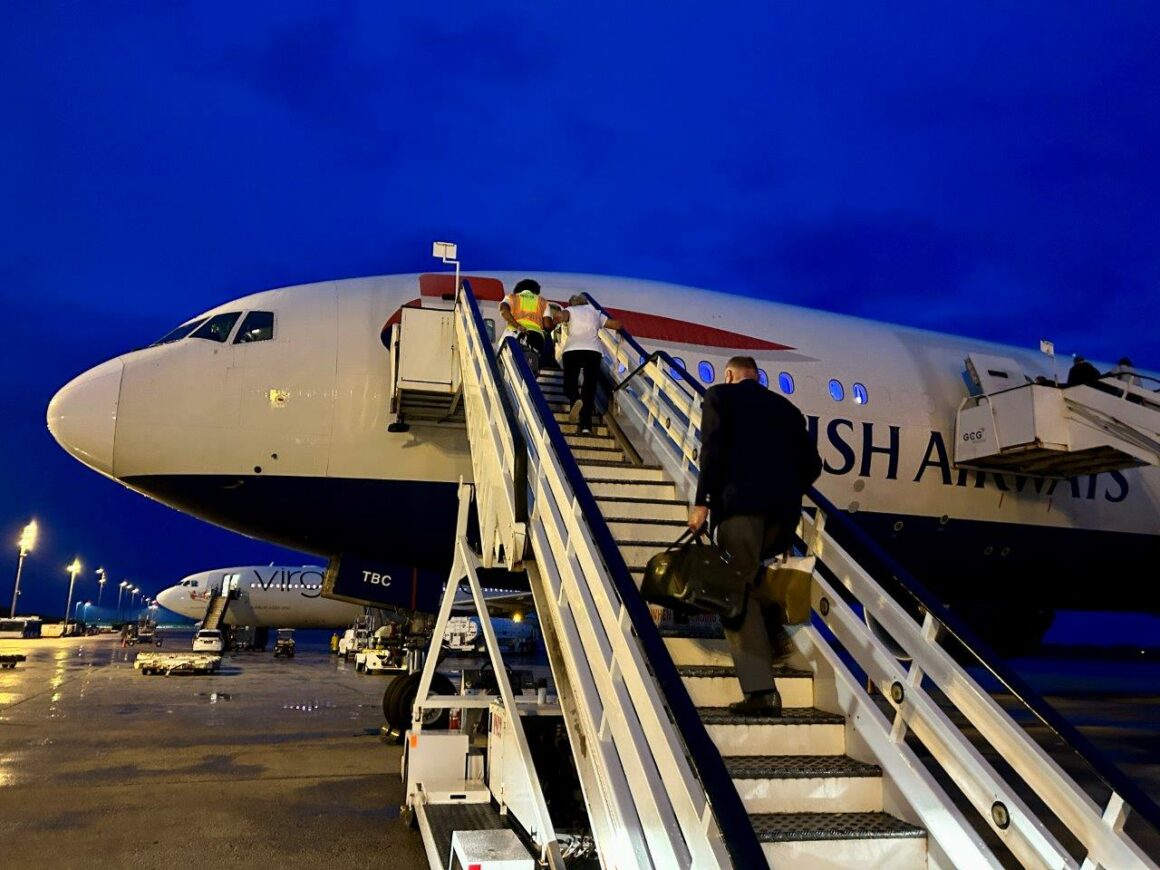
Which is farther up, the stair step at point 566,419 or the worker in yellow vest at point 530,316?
the worker in yellow vest at point 530,316

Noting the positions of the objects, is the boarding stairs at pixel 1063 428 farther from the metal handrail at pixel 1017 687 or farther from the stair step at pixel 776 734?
the stair step at pixel 776 734

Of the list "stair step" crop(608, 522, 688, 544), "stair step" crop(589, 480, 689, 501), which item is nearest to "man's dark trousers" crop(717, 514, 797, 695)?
"stair step" crop(608, 522, 688, 544)

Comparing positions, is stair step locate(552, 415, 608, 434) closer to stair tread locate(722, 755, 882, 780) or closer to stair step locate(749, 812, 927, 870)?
stair tread locate(722, 755, 882, 780)

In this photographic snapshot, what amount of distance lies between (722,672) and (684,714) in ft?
5.63

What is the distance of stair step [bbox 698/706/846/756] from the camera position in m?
3.74

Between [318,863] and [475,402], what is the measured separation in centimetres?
349

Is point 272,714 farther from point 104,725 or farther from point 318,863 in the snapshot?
point 318,863

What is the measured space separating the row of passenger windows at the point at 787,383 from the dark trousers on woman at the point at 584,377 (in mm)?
2139

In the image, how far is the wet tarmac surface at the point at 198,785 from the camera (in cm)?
571

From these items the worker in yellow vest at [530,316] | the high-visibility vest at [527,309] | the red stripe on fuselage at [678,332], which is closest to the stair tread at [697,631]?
the worker in yellow vest at [530,316]

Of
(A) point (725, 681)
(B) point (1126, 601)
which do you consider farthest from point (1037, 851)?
(B) point (1126, 601)

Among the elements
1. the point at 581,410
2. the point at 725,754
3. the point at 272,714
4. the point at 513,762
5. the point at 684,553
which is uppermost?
the point at 581,410

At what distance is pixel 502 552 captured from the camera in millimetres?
5449

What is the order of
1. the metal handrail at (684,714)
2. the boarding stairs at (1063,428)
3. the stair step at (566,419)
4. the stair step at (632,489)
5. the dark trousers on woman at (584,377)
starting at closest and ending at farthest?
the metal handrail at (684,714) < the stair step at (632,489) < the dark trousers on woman at (584,377) < the stair step at (566,419) < the boarding stairs at (1063,428)
